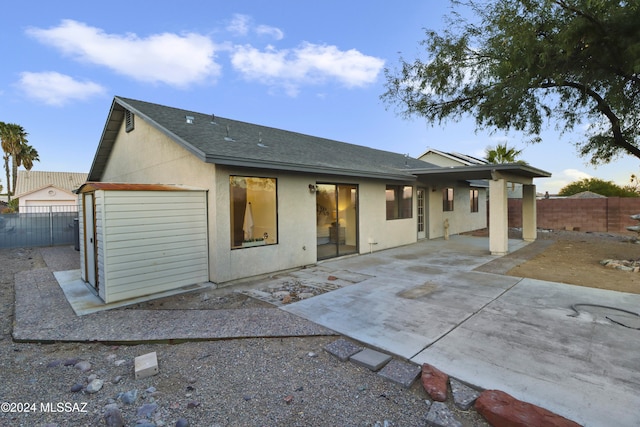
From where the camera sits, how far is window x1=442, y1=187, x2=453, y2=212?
14.0m

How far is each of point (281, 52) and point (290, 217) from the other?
806 centimetres

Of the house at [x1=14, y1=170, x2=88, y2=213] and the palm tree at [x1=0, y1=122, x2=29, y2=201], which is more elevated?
the palm tree at [x1=0, y1=122, x2=29, y2=201]

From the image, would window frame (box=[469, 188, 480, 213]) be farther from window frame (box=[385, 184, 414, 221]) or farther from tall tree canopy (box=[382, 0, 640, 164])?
tall tree canopy (box=[382, 0, 640, 164])

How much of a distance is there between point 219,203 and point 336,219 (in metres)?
3.61

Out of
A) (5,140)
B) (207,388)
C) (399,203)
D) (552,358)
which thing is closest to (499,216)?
(399,203)

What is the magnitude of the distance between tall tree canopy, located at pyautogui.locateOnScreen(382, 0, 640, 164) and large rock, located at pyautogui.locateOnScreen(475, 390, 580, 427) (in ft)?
16.0

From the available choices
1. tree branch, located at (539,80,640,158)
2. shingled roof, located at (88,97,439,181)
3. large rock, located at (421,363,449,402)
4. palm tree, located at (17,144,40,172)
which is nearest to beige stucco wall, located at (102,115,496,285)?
shingled roof, located at (88,97,439,181)

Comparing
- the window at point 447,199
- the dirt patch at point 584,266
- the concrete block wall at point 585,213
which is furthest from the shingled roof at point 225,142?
the concrete block wall at point 585,213

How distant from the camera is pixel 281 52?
12180mm

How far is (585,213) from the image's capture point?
15.8 metres

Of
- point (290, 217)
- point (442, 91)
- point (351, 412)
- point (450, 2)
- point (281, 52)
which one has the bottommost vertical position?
point (351, 412)

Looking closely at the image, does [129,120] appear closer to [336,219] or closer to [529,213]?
[336,219]

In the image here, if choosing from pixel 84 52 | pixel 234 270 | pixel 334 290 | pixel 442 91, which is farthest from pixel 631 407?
pixel 84 52

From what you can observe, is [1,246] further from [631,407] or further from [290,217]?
[631,407]
